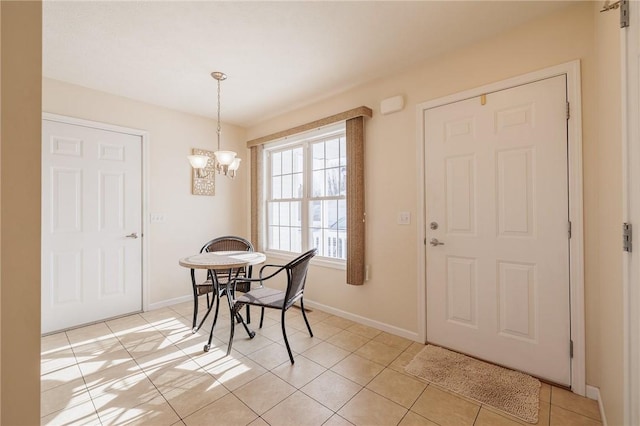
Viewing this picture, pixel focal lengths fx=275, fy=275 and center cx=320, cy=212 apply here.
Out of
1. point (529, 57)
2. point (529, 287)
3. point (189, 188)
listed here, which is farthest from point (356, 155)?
point (189, 188)

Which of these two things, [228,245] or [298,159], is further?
[298,159]

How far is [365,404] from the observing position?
1751 millimetres

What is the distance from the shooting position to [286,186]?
13.0 feet

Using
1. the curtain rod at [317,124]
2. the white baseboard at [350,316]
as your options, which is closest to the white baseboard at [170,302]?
the white baseboard at [350,316]

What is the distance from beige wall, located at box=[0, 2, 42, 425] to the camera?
74cm

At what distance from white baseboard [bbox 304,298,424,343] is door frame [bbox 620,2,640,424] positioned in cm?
157

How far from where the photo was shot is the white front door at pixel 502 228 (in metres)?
1.92

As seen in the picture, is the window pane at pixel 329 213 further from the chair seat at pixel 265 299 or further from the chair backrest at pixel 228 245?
the chair seat at pixel 265 299

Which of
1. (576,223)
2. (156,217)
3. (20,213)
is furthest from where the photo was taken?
(156,217)

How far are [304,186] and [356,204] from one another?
37.8 inches

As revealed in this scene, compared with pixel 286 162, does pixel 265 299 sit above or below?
below

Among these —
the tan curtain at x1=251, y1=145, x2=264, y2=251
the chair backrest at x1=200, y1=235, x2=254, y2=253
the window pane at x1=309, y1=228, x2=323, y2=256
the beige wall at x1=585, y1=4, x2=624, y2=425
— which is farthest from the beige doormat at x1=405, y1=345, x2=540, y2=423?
the tan curtain at x1=251, y1=145, x2=264, y2=251

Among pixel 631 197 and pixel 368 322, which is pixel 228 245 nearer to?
pixel 368 322

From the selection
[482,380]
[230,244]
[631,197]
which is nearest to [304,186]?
[230,244]
